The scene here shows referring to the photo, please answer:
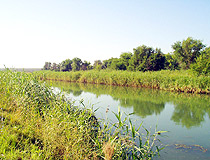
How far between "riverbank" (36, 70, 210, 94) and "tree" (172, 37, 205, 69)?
42.2 feet

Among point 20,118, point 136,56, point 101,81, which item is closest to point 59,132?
point 20,118

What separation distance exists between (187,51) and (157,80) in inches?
639

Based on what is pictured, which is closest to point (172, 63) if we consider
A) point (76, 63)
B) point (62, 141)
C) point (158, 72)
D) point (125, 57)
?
point (125, 57)

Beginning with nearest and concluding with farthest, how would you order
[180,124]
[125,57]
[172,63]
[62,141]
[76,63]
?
[62,141]
[180,124]
[172,63]
[125,57]
[76,63]

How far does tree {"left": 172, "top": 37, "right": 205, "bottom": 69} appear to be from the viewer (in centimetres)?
2883

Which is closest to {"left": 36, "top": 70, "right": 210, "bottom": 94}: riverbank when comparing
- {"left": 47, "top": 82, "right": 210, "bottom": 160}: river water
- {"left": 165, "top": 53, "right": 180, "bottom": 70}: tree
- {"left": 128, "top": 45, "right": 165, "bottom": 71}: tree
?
{"left": 47, "top": 82, "right": 210, "bottom": 160}: river water

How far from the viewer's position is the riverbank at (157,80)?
523 inches

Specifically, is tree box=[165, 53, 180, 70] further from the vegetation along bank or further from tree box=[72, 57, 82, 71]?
tree box=[72, 57, 82, 71]

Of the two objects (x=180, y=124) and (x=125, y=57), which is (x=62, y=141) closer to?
(x=180, y=124)

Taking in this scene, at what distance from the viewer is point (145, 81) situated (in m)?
17.4

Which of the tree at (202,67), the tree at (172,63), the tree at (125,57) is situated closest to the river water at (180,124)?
the tree at (202,67)

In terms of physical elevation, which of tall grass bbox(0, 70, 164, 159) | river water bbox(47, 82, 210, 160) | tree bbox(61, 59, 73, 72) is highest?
tree bbox(61, 59, 73, 72)

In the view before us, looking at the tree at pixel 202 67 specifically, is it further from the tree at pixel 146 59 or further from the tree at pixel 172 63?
Result: the tree at pixel 172 63

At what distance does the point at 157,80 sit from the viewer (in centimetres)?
1647
